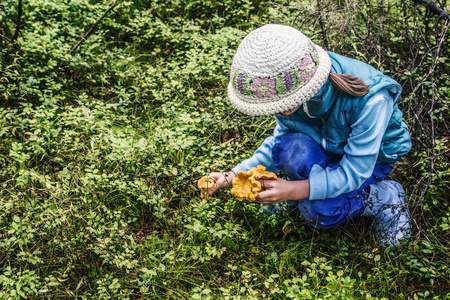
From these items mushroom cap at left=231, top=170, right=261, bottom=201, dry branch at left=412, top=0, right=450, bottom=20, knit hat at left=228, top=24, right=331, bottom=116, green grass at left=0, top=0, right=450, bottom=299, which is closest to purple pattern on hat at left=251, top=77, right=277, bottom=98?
knit hat at left=228, top=24, right=331, bottom=116

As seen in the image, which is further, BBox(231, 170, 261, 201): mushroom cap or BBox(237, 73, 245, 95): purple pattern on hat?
BBox(231, 170, 261, 201): mushroom cap

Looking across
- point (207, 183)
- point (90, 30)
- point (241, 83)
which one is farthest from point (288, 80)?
point (90, 30)

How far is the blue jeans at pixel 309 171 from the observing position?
2.14 meters

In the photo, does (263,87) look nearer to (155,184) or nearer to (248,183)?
(248,183)

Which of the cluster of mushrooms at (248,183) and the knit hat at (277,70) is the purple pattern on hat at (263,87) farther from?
the cluster of mushrooms at (248,183)

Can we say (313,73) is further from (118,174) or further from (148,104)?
(148,104)

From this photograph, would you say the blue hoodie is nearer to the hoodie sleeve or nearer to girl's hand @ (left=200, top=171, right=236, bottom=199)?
the hoodie sleeve

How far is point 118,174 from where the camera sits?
2766 millimetres

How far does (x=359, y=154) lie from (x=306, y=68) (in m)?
0.56

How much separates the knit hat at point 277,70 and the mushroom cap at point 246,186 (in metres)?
0.41

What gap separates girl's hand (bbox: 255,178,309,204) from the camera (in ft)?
6.58

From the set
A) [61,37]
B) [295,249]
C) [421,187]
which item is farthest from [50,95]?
[421,187]

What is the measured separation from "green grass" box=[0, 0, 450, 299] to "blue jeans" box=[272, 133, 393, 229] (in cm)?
16

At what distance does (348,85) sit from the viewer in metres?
1.80
